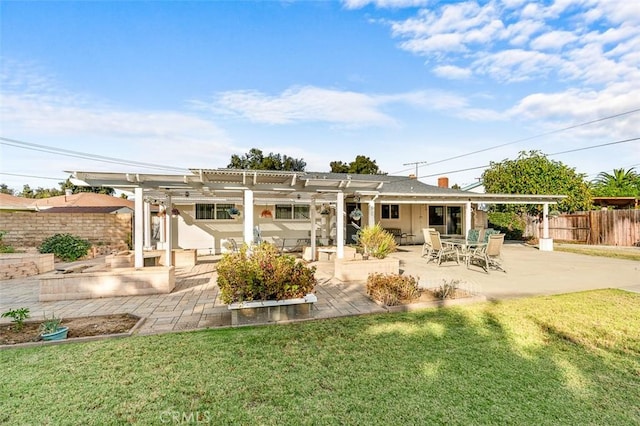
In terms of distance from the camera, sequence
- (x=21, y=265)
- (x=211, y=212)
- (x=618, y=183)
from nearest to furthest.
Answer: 1. (x=21, y=265)
2. (x=211, y=212)
3. (x=618, y=183)

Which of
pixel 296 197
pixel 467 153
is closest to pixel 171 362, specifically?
pixel 296 197

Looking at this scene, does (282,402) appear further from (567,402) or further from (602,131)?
(602,131)

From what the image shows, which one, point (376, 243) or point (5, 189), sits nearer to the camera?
point (376, 243)

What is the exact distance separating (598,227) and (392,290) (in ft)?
61.6

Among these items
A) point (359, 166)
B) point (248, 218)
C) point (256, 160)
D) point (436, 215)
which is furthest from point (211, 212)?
point (359, 166)

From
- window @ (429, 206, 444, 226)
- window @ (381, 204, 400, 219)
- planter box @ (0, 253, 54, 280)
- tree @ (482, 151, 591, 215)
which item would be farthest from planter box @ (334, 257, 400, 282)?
tree @ (482, 151, 591, 215)

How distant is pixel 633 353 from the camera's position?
3.82m

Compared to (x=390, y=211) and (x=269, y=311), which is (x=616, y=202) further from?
(x=269, y=311)

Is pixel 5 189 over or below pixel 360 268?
over

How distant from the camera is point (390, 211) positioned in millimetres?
18219

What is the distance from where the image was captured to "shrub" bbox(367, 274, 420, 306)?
5773 mm

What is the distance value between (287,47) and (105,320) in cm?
1074

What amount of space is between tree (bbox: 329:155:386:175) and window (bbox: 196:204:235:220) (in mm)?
25333

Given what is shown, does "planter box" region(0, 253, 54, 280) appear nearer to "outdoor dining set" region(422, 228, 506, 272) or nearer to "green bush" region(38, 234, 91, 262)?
"green bush" region(38, 234, 91, 262)
